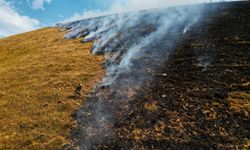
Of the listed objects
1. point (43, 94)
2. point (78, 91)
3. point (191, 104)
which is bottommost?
point (191, 104)

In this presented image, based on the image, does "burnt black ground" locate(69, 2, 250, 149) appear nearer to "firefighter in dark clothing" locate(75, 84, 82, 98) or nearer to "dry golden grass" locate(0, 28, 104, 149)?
"firefighter in dark clothing" locate(75, 84, 82, 98)

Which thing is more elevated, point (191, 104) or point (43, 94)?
point (43, 94)

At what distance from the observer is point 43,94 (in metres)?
20.8

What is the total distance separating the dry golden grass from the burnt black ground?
1968 millimetres

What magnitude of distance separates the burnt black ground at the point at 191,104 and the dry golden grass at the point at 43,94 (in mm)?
1968

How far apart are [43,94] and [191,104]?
11.3 metres

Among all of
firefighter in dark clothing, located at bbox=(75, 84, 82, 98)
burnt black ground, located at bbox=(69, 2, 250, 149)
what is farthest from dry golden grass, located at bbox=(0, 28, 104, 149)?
burnt black ground, located at bbox=(69, 2, 250, 149)

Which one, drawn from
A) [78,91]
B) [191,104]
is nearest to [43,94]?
[78,91]

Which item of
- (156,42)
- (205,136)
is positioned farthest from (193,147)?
(156,42)

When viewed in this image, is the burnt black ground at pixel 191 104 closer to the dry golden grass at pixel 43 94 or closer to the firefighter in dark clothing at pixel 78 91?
the firefighter in dark clothing at pixel 78 91

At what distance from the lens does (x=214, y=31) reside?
1114 inches

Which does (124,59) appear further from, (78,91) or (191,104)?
(191,104)

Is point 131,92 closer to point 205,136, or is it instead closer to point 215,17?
point 205,136

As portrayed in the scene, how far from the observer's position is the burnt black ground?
13.2 meters
